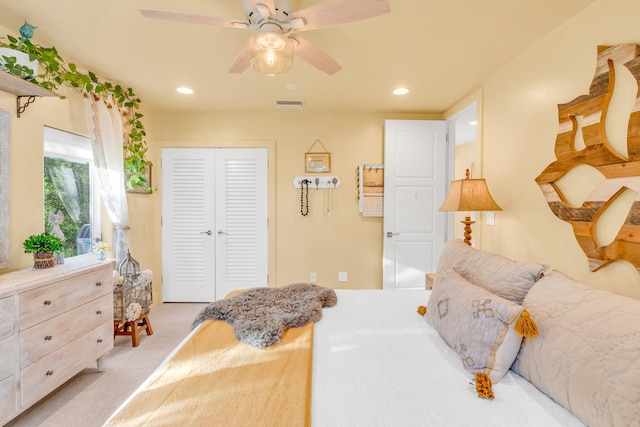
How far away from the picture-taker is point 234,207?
3.61 m

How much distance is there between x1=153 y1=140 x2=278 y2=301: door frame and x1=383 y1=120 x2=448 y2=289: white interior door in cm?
138

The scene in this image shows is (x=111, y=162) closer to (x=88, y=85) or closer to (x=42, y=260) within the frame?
(x=88, y=85)

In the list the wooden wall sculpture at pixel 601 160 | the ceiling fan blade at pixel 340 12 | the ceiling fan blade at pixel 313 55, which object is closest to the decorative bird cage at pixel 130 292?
the ceiling fan blade at pixel 313 55

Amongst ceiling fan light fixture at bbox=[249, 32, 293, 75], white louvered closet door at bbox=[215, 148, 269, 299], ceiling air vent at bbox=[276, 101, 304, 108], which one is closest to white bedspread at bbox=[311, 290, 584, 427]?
ceiling fan light fixture at bbox=[249, 32, 293, 75]

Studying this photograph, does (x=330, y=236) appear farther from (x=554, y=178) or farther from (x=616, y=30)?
(x=616, y=30)

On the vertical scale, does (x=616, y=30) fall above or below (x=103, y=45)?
below

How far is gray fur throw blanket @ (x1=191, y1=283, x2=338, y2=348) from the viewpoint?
1336mm

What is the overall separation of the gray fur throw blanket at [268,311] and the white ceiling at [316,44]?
172 centimetres

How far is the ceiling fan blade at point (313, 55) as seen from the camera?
5.14 ft

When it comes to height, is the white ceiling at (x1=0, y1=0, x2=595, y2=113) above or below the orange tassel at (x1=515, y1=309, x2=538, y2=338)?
above

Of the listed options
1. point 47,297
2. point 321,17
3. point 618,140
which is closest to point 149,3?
point 321,17

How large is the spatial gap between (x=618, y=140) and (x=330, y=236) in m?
2.67

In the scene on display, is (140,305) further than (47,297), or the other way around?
(140,305)

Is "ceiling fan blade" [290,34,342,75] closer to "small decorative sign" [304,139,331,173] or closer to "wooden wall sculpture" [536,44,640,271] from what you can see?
"wooden wall sculpture" [536,44,640,271]
